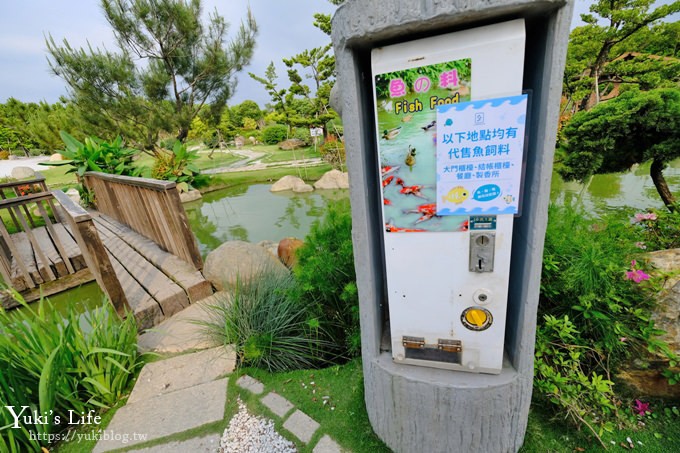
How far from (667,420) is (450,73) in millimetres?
1831

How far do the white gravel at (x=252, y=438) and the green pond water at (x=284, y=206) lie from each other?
9.58ft

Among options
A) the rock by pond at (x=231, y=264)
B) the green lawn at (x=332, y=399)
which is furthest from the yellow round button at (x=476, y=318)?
the rock by pond at (x=231, y=264)

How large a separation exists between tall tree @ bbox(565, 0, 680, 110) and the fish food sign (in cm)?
1022

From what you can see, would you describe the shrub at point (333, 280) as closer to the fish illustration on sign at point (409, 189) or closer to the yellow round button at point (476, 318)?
the yellow round button at point (476, 318)

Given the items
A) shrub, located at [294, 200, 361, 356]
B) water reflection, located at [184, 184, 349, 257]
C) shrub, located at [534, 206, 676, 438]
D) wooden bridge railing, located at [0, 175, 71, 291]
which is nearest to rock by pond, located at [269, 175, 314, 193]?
water reflection, located at [184, 184, 349, 257]

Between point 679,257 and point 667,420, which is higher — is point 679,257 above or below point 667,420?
above

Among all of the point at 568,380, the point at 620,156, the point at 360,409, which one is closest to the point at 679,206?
the point at 620,156

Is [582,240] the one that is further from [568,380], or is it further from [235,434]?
[235,434]

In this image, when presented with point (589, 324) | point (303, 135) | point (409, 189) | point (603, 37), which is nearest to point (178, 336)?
point (409, 189)

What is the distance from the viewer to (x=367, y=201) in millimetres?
1081

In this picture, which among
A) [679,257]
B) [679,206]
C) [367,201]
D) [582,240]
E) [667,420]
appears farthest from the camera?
[679,206]

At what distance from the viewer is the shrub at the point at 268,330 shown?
1944 mm

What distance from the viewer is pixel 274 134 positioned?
78.9 ft

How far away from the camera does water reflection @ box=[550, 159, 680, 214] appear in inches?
187
